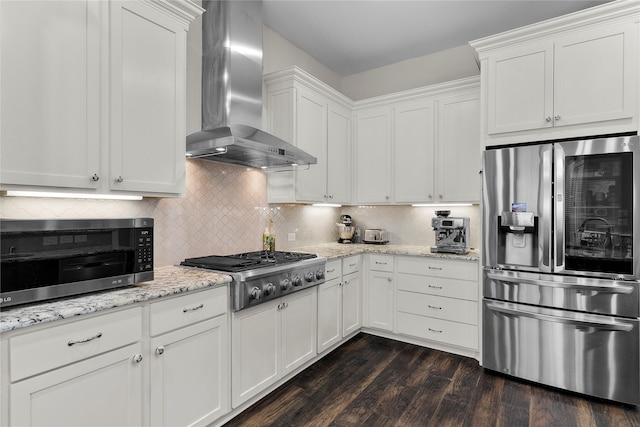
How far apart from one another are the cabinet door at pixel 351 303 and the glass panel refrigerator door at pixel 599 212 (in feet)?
5.84

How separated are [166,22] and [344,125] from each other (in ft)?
7.32

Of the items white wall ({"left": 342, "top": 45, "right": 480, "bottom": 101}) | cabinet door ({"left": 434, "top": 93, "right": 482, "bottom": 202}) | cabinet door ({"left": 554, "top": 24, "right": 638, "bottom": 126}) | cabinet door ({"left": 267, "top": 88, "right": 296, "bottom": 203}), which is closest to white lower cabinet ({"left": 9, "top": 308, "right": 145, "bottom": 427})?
cabinet door ({"left": 267, "top": 88, "right": 296, "bottom": 203})

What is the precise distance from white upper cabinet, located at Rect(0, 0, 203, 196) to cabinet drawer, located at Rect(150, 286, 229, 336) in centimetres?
66

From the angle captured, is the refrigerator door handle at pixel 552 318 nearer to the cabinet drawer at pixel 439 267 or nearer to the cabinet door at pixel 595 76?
the cabinet drawer at pixel 439 267

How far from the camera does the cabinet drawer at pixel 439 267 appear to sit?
3.12 m

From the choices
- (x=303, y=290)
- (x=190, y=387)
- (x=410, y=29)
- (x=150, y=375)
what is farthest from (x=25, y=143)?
(x=410, y=29)

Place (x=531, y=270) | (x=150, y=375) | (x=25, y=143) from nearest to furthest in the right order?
(x=25, y=143)
(x=150, y=375)
(x=531, y=270)

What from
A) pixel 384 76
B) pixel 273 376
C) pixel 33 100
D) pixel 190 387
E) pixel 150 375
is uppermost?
pixel 384 76

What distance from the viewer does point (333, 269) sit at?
3180 millimetres

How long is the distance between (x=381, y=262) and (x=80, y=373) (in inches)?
106

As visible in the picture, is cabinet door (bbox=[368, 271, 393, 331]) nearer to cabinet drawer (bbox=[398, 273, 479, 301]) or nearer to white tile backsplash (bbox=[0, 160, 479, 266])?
cabinet drawer (bbox=[398, 273, 479, 301])

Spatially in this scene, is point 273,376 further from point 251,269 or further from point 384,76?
point 384,76

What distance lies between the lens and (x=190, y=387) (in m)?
1.91

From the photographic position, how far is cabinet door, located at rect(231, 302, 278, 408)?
7.19 ft
